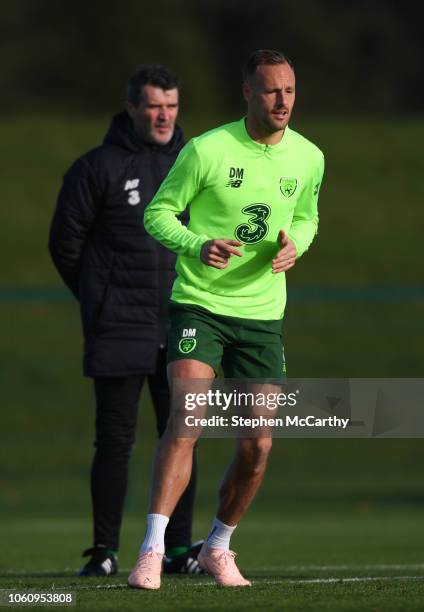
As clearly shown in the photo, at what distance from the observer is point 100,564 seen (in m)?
8.10

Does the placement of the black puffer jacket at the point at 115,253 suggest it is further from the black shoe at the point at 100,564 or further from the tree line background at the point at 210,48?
the tree line background at the point at 210,48

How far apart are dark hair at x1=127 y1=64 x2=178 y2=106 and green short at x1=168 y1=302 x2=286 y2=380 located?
1765 millimetres

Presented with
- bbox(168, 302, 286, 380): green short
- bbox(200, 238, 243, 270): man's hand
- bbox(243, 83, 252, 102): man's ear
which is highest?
bbox(243, 83, 252, 102): man's ear

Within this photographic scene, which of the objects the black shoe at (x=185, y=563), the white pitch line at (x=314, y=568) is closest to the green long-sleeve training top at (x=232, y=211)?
the black shoe at (x=185, y=563)

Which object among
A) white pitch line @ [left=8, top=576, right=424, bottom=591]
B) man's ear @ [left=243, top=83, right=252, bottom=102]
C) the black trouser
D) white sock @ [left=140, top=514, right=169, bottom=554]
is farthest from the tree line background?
white sock @ [left=140, top=514, right=169, bottom=554]

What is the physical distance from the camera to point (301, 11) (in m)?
52.0

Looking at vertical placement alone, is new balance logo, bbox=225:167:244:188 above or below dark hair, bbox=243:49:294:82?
below

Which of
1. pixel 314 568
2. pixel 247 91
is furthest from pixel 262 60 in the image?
pixel 314 568

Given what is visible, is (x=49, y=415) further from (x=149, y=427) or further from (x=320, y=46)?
(x=320, y=46)

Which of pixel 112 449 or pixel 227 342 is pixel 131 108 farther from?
pixel 227 342

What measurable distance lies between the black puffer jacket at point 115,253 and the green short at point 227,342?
52.5 inches

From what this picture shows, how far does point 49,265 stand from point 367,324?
9.31 meters

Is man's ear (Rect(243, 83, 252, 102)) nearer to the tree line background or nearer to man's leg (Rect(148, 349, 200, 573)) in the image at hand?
man's leg (Rect(148, 349, 200, 573))

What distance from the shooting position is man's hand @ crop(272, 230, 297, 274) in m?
6.90
